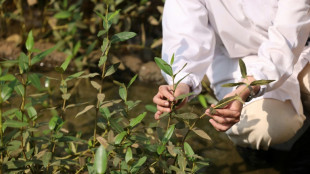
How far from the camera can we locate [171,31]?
6.10 feet

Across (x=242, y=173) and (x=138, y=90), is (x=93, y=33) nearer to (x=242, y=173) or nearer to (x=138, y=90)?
(x=138, y=90)

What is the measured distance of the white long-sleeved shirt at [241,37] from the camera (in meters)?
1.67

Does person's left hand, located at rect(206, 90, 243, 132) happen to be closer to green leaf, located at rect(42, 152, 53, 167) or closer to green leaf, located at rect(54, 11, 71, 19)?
green leaf, located at rect(42, 152, 53, 167)

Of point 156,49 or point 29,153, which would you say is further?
point 156,49

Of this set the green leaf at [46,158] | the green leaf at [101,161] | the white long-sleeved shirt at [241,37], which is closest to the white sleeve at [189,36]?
the white long-sleeved shirt at [241,37]

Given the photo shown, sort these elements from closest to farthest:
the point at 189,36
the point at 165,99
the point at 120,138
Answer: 1. the point at 120,138
2. the point at 165,99
3. the point at 189,36

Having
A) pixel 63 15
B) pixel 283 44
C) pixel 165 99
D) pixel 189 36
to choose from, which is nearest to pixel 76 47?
pixel 63 15

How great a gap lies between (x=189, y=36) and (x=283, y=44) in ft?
1.22

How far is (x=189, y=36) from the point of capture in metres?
1.83

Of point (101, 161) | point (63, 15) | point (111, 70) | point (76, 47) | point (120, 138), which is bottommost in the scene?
point (76, 47)

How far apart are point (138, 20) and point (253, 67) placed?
4.71 feet

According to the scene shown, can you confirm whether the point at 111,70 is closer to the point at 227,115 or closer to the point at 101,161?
the point at 227,115

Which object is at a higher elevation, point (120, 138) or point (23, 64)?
point (23, 64)

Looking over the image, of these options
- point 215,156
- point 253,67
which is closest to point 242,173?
point 215,156
